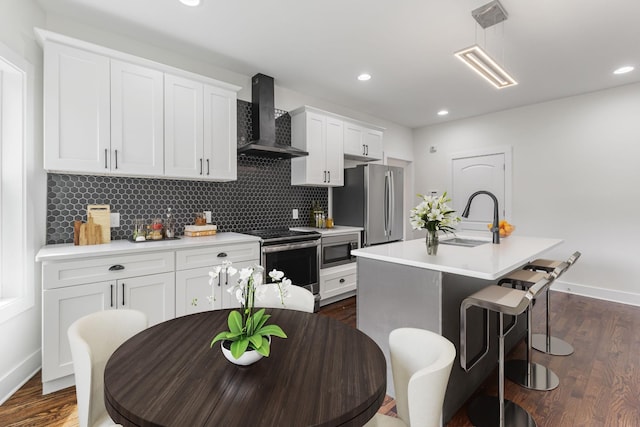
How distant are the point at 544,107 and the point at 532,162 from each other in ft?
2.70

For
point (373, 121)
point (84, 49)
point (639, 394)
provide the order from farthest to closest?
point (373, 121) < point (84, 49) < point (639, 394)

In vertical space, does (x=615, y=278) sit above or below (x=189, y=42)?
below

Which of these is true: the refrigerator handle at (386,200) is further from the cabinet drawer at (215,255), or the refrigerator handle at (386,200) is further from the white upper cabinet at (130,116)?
the white upper cabinet at (130,116)

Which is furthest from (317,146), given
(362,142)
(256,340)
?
(256,340)

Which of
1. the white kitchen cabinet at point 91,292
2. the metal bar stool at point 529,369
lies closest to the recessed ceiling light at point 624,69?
the metal bar stool at point 529,369

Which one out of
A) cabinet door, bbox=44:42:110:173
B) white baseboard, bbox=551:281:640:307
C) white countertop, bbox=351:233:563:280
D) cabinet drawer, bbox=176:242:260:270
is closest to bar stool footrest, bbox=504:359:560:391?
white countertop, bbox=351:233:563:280

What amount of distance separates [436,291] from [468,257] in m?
0.43

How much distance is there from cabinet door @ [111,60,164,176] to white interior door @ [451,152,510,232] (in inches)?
191

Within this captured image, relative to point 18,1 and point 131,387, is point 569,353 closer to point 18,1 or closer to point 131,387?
point 131,387

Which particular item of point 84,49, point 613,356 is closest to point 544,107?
point 613,356

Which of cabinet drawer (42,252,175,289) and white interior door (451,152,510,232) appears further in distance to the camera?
white interior door (451,152,510,232)

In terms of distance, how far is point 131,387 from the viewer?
0.87m

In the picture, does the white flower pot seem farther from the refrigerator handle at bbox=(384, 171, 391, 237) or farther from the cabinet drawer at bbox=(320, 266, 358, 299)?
the refrigerator handle at bbox=(384, 171, 391, 237)

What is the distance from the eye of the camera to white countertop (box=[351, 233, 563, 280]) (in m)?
1.68
